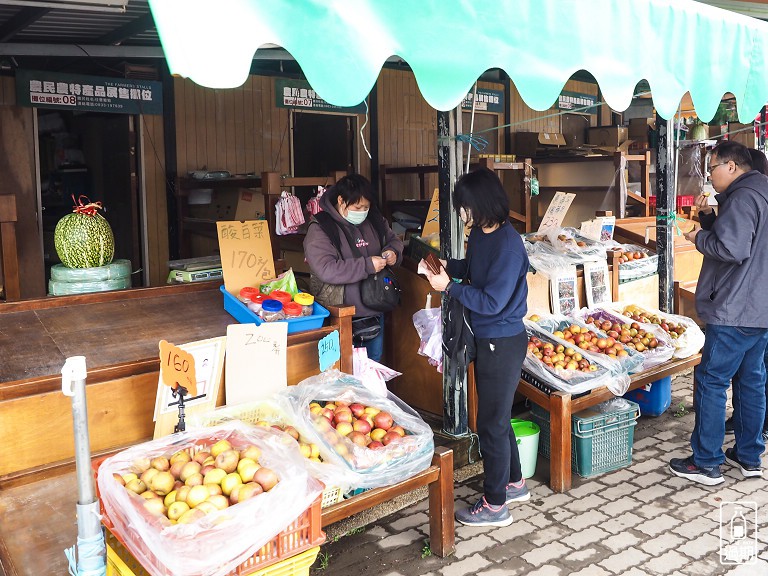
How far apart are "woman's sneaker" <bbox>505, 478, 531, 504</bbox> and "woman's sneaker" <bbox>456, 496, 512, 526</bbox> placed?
0.75 feet

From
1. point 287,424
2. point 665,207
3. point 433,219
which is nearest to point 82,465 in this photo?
point 287,424

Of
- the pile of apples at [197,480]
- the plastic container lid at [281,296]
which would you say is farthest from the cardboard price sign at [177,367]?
the plastic container lid at [281,296]

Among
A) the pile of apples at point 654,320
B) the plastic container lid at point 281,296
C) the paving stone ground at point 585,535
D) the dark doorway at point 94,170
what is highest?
the dark doorway at point 94,170

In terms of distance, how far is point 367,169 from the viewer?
27.8 ft

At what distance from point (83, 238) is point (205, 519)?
6.24ft

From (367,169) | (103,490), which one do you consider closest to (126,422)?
(103,490)

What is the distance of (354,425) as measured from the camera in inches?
115

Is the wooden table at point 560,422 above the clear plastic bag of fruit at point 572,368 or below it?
below

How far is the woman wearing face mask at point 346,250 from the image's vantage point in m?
3.75

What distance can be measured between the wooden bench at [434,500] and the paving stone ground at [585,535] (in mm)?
103

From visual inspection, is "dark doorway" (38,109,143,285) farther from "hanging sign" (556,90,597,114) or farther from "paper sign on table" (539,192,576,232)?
"hanging sign" (556,90,597,114)

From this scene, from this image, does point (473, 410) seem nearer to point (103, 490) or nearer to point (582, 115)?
point (103, 490)

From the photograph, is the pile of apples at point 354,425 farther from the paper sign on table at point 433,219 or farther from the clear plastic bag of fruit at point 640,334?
the clear plastic bag of fruit at point 640,334

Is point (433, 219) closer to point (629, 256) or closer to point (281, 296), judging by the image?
point (281, 296)
